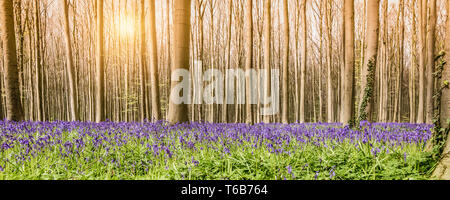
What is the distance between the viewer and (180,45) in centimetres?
770

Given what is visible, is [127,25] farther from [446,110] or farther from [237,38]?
[446,110]

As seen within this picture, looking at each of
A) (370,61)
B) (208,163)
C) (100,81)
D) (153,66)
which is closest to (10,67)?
(100,81)

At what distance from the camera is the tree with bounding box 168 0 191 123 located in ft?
24.7

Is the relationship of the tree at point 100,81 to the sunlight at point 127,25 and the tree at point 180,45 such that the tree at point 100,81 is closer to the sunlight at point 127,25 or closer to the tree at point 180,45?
the tree at point 180,45

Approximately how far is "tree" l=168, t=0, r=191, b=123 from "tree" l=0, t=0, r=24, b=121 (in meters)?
4.72

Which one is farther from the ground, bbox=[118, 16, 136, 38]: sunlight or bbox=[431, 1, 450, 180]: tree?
bbox=[118, 16, 136, 38]: sunlight

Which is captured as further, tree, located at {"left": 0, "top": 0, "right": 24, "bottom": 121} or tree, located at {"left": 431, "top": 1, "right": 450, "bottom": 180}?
tree, located at {"left": 0, "top": 0, "right": 24, "bottom": 121}

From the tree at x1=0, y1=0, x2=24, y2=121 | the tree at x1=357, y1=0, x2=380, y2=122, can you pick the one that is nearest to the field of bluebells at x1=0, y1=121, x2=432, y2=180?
the tree at x1=357, y1=0, x2=380, y2=122

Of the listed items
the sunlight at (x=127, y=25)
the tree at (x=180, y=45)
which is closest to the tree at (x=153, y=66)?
the tree at (x=180, y=45)

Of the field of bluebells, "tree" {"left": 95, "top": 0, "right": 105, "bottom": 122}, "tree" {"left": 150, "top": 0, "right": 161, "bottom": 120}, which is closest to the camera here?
the field of bluebells

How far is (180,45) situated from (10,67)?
5247 millimetres

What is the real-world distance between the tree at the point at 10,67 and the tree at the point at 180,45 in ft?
15.5

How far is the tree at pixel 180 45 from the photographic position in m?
7.52

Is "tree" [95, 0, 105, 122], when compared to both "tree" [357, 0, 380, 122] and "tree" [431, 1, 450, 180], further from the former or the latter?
"tree" [431, 1, 450, 180]
